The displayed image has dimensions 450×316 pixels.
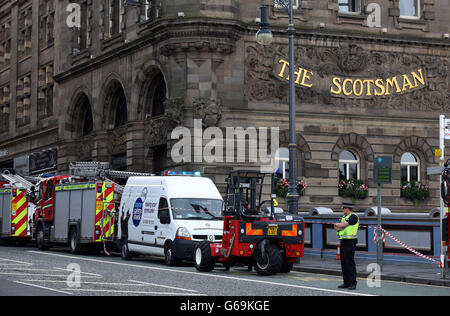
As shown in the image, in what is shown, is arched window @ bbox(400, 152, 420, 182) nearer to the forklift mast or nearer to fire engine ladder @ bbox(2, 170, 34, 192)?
fire engine ladder @ bbox(2, 170, 34, 192)

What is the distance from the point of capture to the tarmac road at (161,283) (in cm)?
1598

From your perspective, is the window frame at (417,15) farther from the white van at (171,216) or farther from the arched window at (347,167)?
the white van at (171,216)

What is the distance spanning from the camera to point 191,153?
36.2 metres

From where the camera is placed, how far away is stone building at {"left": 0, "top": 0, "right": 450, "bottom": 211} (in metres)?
36.9

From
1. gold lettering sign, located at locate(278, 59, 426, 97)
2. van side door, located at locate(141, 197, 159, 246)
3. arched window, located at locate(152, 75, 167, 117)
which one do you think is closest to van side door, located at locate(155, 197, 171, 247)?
van side door, located at locate(141, 197, 159, 246)

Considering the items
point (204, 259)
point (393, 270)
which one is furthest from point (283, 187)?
point (204, 259)

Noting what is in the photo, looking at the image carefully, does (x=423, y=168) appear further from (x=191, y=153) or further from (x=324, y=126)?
(x=191, y=153)

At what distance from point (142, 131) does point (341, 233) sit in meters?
23.9

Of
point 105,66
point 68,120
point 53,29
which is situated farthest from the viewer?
point 53,29

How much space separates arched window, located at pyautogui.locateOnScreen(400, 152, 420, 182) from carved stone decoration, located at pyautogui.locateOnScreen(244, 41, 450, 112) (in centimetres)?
225

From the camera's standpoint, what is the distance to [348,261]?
17812 millimetres

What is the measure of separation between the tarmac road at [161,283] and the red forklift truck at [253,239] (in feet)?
1.28

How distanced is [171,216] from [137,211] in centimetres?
253
